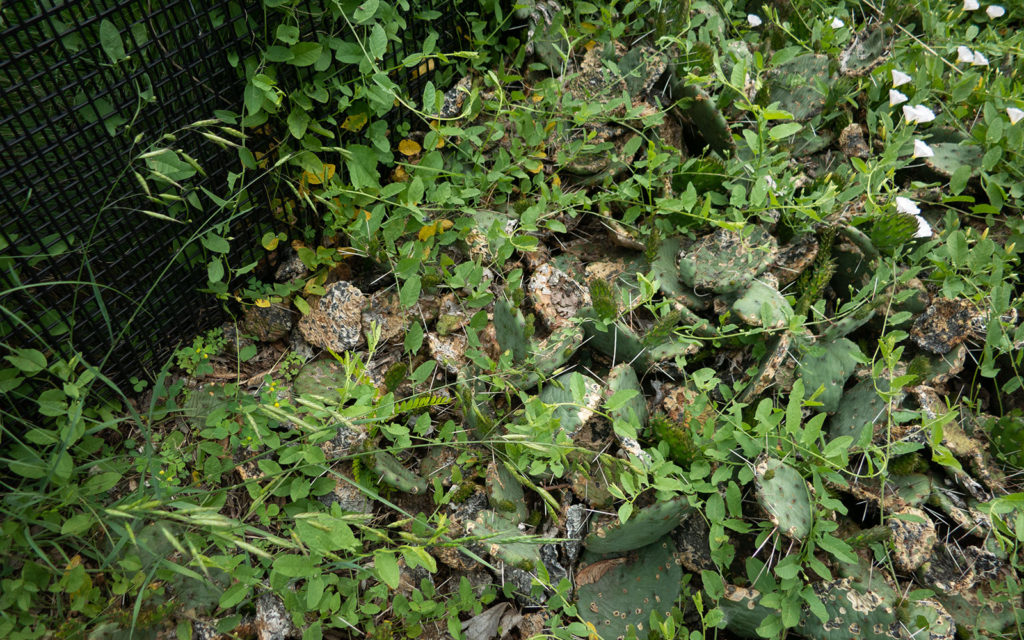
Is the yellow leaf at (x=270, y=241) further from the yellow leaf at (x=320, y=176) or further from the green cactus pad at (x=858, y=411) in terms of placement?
the green cactus pad at (x=858, y=411)

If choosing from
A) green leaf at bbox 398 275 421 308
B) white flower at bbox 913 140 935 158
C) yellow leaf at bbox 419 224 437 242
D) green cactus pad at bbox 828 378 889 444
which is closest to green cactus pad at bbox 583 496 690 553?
green cactus pad at bbox 828 378 889 444

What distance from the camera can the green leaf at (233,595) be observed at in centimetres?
145

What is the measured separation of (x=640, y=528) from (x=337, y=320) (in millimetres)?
979

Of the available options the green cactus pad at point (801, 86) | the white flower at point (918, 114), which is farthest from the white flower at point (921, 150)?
the green cactus pad at point (801, 86)

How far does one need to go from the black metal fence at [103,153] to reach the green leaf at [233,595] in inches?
25.1

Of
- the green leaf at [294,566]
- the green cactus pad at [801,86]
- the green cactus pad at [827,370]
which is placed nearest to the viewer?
the green leaf at [294,566]

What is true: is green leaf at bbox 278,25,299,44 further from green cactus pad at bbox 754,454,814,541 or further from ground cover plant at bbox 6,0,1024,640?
green cactus pad at bbox 754,454,814,541

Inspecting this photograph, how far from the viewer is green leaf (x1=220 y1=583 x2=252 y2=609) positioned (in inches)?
57.1

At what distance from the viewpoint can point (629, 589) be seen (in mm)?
1676

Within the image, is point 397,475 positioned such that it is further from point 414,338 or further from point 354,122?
point 354,122

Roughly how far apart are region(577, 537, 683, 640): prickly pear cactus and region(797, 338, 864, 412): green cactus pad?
613mm

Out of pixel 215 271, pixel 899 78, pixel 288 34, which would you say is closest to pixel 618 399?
pixel 215 271

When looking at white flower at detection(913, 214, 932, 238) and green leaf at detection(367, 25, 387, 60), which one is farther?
white flower at detection(913, 214, 932, 238)

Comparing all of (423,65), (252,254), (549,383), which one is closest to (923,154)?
(549,383)
